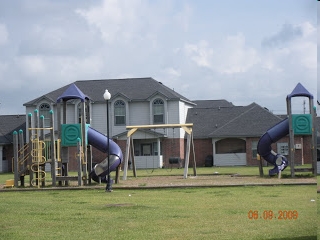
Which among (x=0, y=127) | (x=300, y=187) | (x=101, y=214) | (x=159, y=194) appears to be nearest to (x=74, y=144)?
(x=159, y=194)

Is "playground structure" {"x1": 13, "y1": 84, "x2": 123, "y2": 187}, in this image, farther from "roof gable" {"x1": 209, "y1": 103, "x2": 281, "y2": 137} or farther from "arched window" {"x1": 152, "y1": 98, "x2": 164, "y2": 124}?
"roof gable" {"x1": 209, "y1": 103, "x2": 281, "y2": 137}

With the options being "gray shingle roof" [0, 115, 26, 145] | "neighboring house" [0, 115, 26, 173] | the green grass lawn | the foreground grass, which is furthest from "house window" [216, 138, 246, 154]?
the foreground grass

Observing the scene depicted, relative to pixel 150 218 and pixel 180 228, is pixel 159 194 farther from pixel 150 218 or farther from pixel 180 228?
pixel 180 228

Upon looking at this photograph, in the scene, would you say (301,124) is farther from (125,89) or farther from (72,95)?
(125,89)

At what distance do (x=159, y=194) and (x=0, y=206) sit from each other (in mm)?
4214

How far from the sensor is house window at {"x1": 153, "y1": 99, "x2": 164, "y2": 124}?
1750 inches

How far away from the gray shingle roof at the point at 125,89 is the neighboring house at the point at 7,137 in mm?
3323

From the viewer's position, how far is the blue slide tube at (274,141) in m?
25.0

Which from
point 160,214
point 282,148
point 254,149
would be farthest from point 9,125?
point 160,214

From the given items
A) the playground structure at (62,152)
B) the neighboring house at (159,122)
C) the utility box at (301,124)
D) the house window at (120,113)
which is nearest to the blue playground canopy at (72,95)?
the playground structure at (62,152)

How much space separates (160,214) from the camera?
12.5 metres

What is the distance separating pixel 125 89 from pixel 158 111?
9.45 feet

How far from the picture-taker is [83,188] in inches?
799

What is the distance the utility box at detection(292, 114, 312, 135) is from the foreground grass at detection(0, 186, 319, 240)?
5.70 metres
